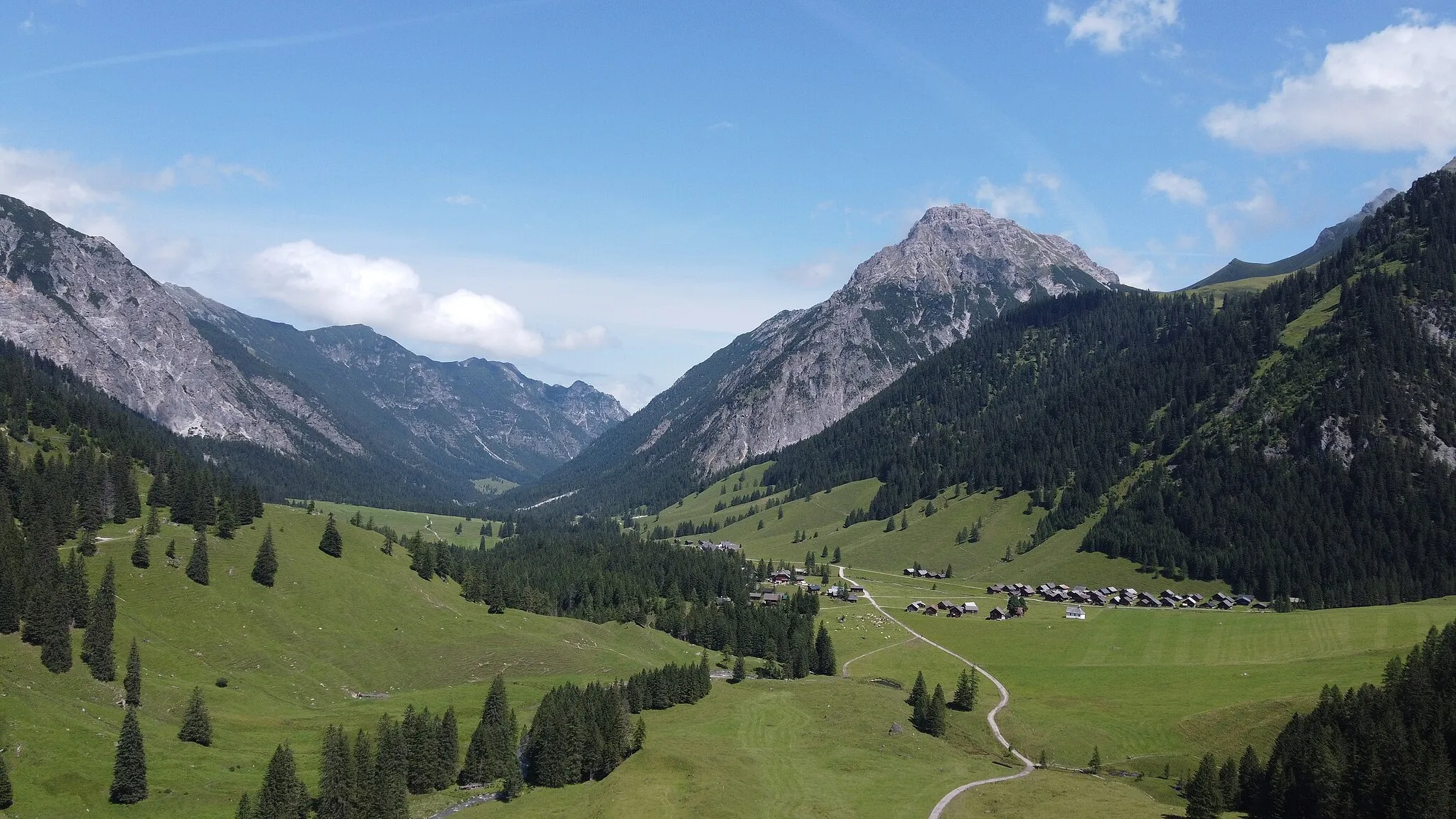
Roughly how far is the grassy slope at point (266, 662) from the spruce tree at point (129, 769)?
53.9 inches

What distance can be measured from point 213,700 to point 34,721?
2292 cm

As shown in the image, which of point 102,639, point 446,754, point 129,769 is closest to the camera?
point 129,769

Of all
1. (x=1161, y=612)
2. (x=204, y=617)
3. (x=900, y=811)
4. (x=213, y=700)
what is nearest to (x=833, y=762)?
(x=900, y=811)

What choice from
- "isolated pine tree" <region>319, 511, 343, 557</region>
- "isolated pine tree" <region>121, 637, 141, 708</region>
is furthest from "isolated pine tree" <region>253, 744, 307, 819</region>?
"isolated pine tree" <region>319, 511, 343, 557</region>

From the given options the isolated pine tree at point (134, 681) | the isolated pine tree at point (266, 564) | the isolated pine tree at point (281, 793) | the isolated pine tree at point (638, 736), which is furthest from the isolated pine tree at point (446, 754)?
the isolated pine tree at point (266, 564)

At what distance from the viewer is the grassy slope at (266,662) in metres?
95.0

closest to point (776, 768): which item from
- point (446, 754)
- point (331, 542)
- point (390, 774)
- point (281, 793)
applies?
point (446, 754)

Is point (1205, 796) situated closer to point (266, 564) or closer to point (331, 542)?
point (266, 564)

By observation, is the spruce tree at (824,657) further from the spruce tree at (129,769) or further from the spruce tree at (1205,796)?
the spruce tree at (129,769)

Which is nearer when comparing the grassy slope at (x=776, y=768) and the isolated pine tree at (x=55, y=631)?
the grassy slope at (x=776, y=768)

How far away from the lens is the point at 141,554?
468 feet

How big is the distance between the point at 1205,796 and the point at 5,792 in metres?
108

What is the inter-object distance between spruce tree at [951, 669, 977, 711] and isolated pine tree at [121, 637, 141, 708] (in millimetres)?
104895

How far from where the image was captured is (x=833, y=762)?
110688 millimetres
